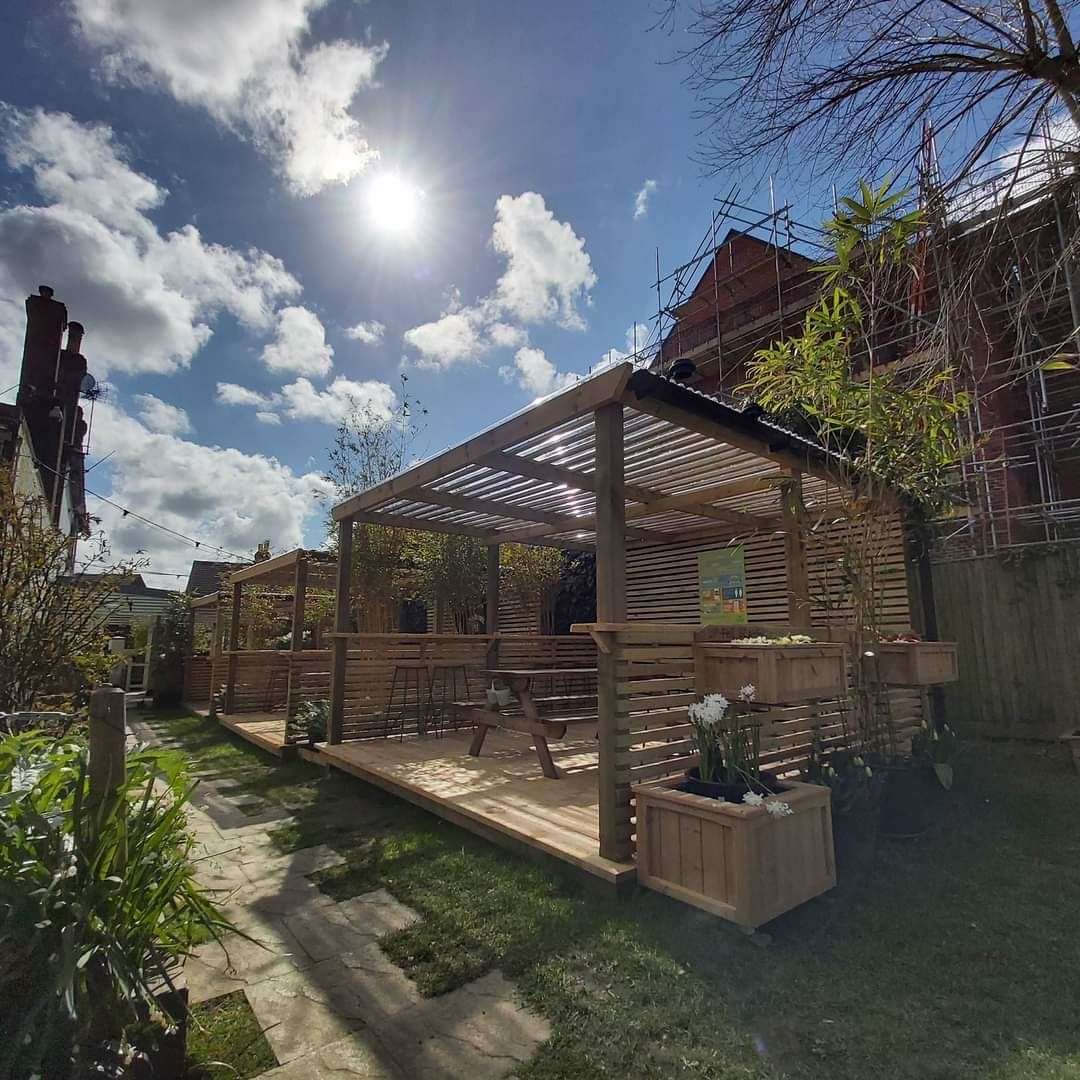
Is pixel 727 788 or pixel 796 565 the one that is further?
pixel 796 565

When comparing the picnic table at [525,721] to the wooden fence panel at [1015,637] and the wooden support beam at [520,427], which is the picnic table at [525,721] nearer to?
the wooden support beam at [520,427]

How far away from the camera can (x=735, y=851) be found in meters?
2.39

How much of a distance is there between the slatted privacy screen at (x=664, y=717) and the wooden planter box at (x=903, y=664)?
0.18 metres

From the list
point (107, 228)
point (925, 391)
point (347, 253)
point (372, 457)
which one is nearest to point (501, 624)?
point (372, 457)

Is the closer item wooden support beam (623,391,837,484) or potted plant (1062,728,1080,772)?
wooden support beam (623,391,837,484)

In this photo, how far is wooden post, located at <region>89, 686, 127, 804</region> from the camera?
1664 mm

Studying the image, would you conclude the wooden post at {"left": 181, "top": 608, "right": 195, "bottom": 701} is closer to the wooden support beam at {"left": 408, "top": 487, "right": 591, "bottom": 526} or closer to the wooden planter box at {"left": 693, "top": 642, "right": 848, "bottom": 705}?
the wooden support beam at {"left": 408, "top": 487, "right": 591, "bottom": 526}

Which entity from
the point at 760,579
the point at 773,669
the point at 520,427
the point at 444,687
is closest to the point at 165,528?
the point at 444,687

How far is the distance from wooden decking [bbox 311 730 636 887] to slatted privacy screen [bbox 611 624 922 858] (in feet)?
1.45

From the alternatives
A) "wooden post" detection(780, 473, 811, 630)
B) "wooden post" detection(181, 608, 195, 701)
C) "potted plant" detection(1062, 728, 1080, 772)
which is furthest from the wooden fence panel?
"wooden post" detection(181, 608, 195, 701)

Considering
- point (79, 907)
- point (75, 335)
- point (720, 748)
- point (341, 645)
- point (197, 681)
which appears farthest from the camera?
point (197, 681)

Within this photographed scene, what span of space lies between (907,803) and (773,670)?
1373 mm

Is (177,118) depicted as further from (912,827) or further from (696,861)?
(912,827)

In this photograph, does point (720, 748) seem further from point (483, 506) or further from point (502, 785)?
point (483, 506)
